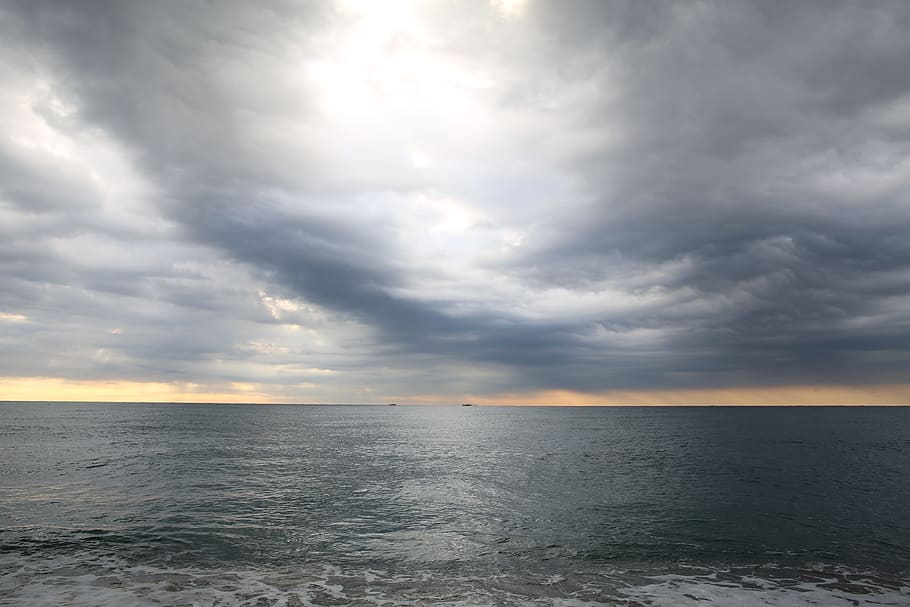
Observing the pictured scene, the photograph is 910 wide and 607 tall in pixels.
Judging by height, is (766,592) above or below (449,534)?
above

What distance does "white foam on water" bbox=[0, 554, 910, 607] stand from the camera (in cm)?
1886

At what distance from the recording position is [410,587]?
20.7 metres

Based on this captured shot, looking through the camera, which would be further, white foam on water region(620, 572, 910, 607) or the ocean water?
the ocean water

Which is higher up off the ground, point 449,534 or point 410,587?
point 410,587

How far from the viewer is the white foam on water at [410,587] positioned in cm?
1886

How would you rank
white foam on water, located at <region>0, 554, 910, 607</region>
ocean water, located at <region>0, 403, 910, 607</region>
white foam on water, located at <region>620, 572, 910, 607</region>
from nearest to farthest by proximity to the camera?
white foam on water, located at <region>0, 554, 910, 607</region> → white foam on water, located at <region>620, 572, 910, 607</region> → ocean water, located at <region>0, 403, 910, 607</region>

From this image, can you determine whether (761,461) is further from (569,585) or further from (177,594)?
(177,594)

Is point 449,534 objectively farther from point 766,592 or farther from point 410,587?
point 766,592

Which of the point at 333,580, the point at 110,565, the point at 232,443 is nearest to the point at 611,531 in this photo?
the point at 333,580

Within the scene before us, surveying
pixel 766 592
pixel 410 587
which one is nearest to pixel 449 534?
pixel 410 587

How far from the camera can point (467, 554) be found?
25891 mm

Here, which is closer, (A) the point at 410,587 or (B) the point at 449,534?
(A) the point at 410,587

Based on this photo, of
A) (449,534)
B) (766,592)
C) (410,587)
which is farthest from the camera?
(449,534)

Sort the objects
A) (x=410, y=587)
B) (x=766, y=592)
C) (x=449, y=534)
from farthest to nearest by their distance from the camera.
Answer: (x=449, y=534) → (x=410, y=587) → (x=766, y=592)
